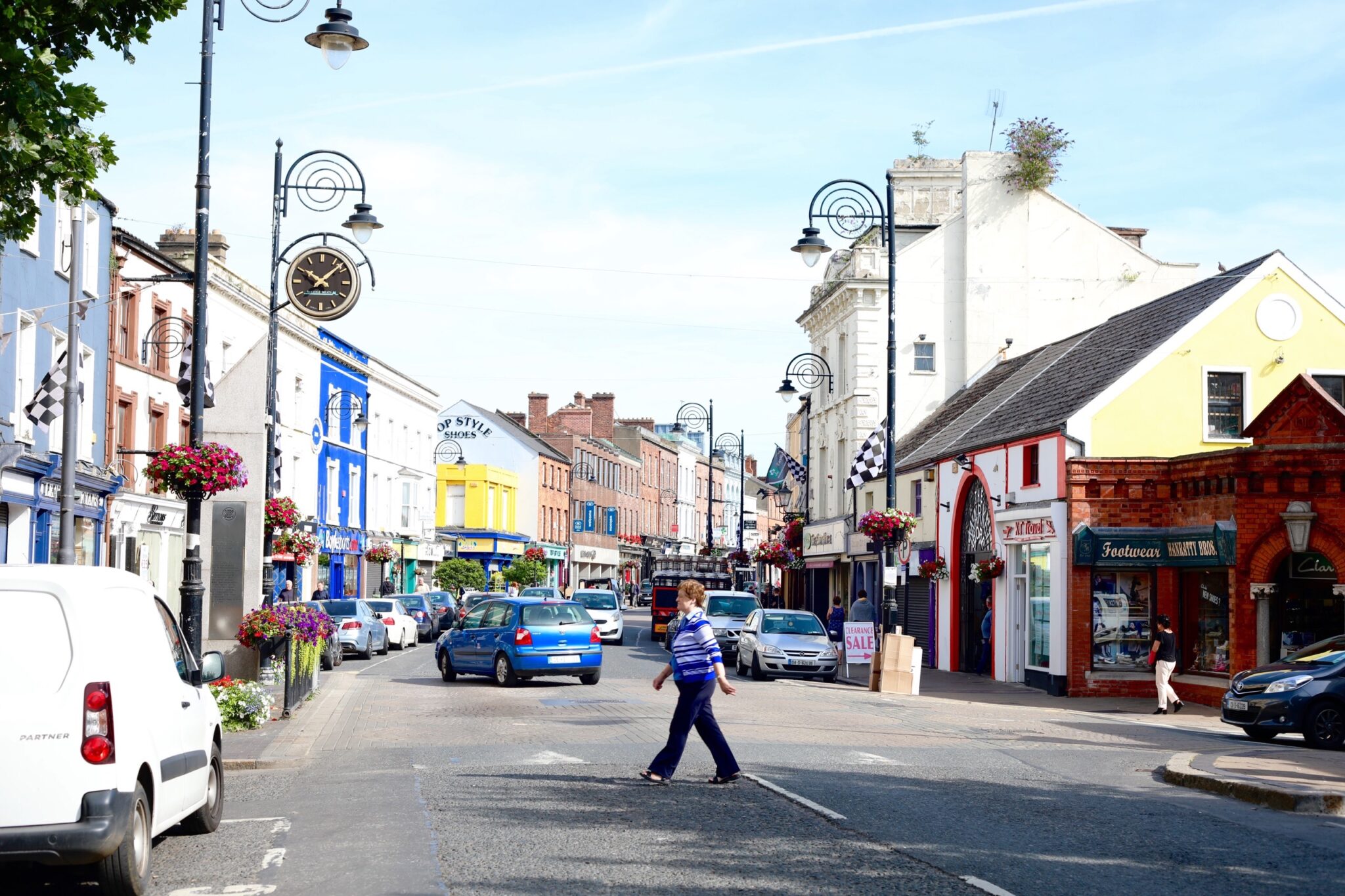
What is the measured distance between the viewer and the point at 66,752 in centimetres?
766

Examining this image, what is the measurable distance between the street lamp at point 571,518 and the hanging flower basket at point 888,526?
65.7 m

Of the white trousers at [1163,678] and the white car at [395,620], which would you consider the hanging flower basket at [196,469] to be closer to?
the white trousers at [1163,678]

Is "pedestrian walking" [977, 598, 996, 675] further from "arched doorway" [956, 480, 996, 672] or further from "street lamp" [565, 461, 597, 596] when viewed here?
"street lamp" [565, 461, 597, 596]

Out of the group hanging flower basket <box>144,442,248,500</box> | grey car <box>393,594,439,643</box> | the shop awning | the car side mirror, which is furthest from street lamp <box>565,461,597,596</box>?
the car side mirror

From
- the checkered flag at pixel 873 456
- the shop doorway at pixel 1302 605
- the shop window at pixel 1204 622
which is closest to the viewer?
the shop doorway at pixel 1302 605

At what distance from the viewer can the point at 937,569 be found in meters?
36.6

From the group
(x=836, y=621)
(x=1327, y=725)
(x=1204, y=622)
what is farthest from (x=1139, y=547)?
(x=836, y=621)

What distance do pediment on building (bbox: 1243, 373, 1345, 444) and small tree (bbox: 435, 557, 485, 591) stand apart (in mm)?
47082

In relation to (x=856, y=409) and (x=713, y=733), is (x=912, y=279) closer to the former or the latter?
(x=856, y=409)

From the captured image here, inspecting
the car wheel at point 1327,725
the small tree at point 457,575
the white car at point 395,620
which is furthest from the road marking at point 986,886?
the small tree at point 457,575

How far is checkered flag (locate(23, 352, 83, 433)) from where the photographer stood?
28500 mm

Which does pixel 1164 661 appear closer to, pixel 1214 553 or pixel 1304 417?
pixel 1214 553

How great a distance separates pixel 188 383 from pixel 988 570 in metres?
17.2

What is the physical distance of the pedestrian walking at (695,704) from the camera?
42.9 feet
